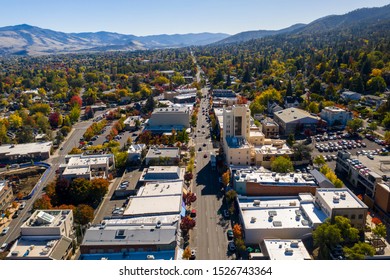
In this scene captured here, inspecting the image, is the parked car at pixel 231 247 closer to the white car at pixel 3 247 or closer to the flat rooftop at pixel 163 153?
the flat rooftop at pixel 163 153

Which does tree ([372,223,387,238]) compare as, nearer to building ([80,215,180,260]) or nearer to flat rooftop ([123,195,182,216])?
building ([80,215,180,260])

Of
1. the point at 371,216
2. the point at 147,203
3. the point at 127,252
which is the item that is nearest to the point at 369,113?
the point at 371,216

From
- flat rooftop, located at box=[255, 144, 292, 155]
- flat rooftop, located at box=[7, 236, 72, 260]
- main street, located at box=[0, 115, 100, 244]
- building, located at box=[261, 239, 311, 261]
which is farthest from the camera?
flat rooftop, located at box=[255, 144, 292, 155]

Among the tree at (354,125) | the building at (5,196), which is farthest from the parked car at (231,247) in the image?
the tree at (354,125)

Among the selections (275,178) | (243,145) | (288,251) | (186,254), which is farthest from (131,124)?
(288,251)

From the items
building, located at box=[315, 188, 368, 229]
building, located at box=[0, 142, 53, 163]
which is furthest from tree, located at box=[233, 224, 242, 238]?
building, located at box=[0, 142, 53, 163]

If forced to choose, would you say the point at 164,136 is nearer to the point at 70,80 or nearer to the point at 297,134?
the point at 297,134

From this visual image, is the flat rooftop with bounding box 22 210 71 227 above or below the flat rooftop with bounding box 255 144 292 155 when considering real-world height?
above
